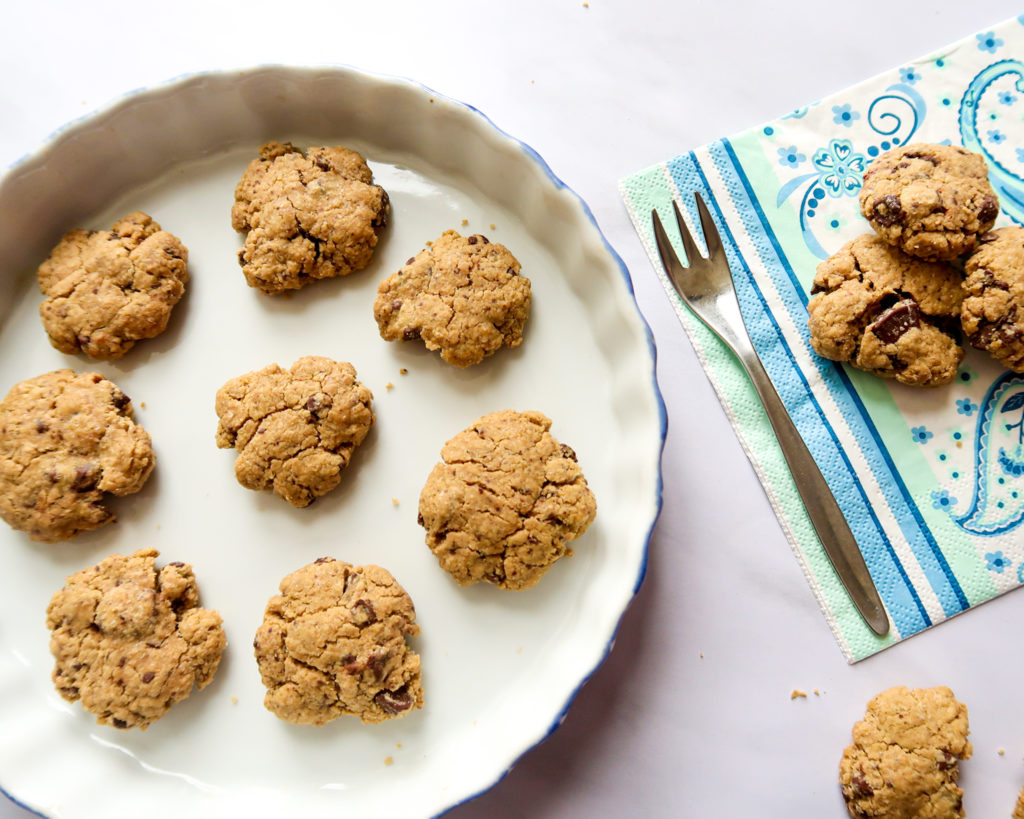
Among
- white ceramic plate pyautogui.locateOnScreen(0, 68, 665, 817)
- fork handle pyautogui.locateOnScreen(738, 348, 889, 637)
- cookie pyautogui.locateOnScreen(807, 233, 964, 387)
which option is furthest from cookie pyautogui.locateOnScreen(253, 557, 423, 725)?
cookie pyautogui.locateOnScreen(807, 233, 964, 387)

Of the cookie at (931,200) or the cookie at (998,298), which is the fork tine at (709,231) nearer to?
the cookie at (931,200)

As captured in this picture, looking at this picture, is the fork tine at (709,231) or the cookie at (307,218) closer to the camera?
the cookie at (307,218)

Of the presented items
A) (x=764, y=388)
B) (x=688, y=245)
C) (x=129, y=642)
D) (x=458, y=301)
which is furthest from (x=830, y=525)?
(x=129, y=642)

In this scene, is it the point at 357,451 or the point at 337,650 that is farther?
the point at 357,451

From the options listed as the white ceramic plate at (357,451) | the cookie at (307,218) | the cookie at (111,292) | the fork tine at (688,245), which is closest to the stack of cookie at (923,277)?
the fork tine at (688,245)

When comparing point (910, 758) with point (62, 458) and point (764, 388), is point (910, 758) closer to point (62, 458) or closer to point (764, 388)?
point (764, 388)

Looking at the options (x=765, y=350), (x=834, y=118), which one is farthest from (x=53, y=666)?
A: (x=834, y=118)

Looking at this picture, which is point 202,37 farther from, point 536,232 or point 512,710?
point 512,710
